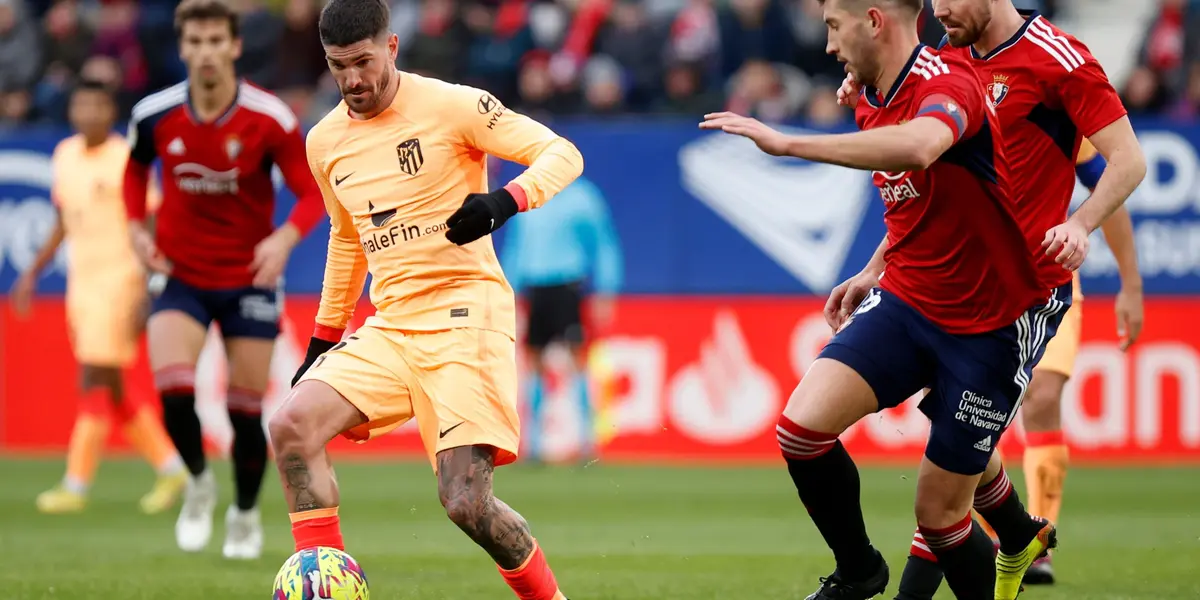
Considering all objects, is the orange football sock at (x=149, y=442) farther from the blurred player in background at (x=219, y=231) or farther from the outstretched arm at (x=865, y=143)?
the outstretched arm at (x=865, y=143)

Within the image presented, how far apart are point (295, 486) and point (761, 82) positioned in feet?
36.6

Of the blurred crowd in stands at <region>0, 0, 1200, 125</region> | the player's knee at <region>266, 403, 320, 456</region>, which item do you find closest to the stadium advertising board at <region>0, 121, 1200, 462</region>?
the blurred crowd in stands at <region>0, 0, 1200, 125</region>

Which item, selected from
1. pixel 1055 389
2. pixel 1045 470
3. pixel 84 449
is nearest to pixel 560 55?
pixel 84 449

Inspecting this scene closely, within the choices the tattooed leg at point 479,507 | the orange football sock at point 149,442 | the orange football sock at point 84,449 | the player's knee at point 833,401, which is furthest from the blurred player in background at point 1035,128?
the orange football sock at point 84,449

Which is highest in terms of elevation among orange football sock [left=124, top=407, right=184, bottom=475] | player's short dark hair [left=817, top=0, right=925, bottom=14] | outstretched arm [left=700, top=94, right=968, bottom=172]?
player's short dark hair [left=817, top=0, right=925, bottom=14]

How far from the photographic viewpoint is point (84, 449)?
39.3 ft

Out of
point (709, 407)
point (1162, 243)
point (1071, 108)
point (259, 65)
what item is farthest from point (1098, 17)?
point (1071, 108)

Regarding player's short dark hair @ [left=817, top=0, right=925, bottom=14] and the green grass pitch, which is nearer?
player's short dark hair @ [left=817, top=0, right=925, bottom=14]

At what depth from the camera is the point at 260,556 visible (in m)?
8.84

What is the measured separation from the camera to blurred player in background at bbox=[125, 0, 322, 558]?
28.8ft

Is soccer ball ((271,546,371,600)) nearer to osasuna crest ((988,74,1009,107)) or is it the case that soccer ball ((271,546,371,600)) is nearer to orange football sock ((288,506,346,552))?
orange football sock ((288,506,346,552))

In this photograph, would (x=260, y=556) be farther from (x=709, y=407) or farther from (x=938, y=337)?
(x=709, y=407)

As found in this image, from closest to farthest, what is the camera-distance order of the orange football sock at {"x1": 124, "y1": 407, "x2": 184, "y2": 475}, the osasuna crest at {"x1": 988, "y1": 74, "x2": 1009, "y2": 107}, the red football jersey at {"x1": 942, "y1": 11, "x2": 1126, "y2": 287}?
the red football jersey at {"x1": 942, "y1": 11, "x2": 1126, "y2": 287} → the osasuna crest at {"x1": 988, "y1": 74, "x2": 1009, "y2": 107} → the orange football sock at {"x1": 124, "y1": 407, "x2": 184, "y2": 475}

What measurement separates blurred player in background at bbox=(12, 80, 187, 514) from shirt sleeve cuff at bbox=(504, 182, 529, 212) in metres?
6.96
